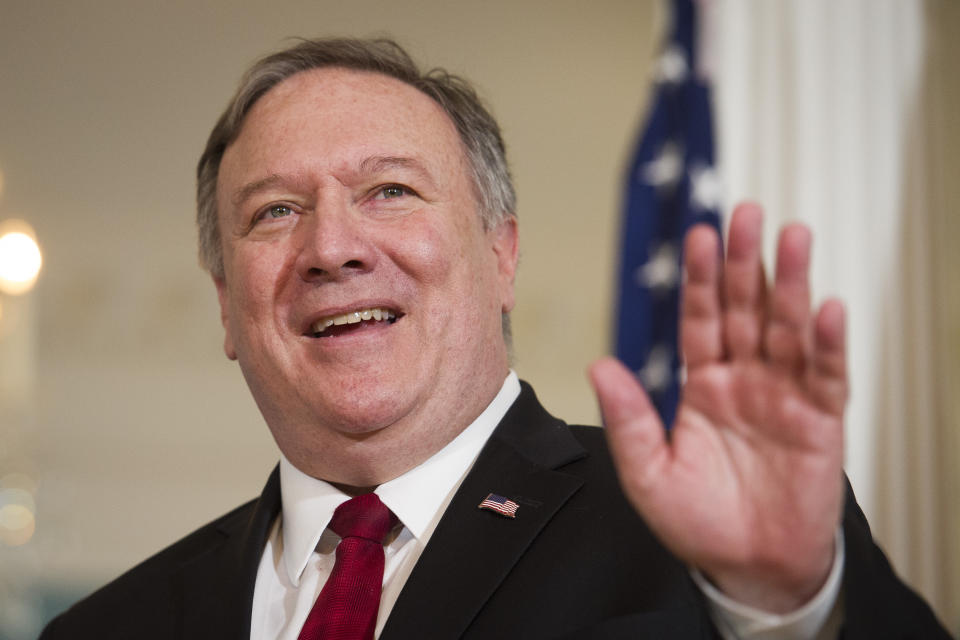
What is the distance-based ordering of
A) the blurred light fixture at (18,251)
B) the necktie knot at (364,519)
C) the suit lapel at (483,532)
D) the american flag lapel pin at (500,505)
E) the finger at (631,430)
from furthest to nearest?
the blurred light fixture at (18,251) → the necktie knot at (364,519) → the american flag lapel pin at (500,505) → the suit lapel at (483,532) → the finger at (631,430)

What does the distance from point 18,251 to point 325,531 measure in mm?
4125

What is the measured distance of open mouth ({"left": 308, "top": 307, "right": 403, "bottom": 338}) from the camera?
1.72m

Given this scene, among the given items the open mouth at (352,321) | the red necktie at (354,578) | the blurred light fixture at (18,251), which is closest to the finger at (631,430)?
the red necktie at (354,578)

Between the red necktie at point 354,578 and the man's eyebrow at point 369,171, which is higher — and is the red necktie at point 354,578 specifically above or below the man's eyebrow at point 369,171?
below

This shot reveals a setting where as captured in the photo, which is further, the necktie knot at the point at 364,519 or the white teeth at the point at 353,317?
the white teeth at the point at 353,317

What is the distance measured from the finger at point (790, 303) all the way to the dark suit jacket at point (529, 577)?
0.24 metres

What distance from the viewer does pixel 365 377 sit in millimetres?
1652

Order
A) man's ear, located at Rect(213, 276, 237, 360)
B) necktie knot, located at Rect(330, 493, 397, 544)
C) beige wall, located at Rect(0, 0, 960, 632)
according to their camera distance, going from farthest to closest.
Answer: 1. beige wall, located at Rect(0, 0, 960, 632)
2. man's ear, located at Rect(213, 276, 237, 360)
3. necktie knot, located at Rect(330, 493, 397, 544)

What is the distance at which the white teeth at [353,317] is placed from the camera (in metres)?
1.72

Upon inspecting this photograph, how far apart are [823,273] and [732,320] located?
247 centimetres

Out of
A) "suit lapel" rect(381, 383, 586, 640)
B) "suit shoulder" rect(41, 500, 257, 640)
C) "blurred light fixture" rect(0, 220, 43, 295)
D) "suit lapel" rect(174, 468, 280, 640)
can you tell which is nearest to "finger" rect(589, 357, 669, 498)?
"suit lapel" rect(381, 383, 586, 640)

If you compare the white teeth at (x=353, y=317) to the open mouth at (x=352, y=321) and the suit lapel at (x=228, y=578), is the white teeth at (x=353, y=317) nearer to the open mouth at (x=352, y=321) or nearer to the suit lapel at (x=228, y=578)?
the open mouth at (x=352, y=321)

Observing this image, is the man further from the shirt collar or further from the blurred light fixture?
the blurred light fixture

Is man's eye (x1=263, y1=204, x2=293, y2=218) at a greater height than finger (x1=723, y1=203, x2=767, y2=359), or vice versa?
man's eye (x1=263, y1=204, x2=293, y2=218)
